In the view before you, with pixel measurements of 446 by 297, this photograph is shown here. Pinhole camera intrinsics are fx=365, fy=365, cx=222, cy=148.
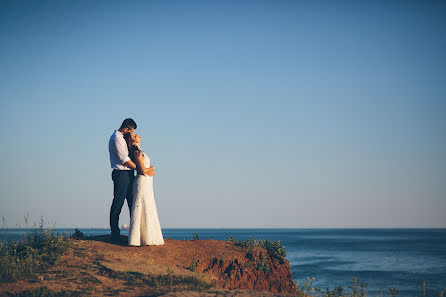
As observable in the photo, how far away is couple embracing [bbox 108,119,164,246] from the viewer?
957 centimetres

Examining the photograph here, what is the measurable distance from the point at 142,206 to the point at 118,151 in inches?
63.0

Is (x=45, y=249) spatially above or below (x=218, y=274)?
above

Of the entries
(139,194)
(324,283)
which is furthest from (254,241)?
(324,283)

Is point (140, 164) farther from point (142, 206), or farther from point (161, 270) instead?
point (161, 270)

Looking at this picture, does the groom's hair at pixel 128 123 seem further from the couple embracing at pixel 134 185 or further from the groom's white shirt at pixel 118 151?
the groom's white shirt at pixel 118 151

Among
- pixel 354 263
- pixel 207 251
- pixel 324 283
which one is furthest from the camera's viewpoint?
pixel 354 263

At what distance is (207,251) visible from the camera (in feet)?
34.3

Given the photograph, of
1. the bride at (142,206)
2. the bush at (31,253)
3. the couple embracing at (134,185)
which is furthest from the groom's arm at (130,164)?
the bush at (31,253)

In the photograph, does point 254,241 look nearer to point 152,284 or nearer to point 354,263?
point 152,284

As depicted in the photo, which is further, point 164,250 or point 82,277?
point 164,250

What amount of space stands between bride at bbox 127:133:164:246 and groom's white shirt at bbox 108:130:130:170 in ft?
1.11

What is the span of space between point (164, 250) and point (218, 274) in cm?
159

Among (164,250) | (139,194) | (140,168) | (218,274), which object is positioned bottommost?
(218,274)

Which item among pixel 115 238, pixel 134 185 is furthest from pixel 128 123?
pixel 115 238
